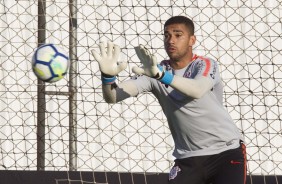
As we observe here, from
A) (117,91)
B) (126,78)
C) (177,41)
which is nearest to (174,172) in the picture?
(117,91)

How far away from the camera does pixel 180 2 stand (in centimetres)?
930

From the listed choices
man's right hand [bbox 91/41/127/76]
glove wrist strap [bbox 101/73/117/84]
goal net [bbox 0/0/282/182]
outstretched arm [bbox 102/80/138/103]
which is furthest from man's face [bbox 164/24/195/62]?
goal net [bbox 0/0/282/182]

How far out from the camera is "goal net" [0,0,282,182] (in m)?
9.13

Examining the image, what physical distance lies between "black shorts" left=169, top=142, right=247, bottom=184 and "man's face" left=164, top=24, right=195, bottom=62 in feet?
2.34

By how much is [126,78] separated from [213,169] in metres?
2.81

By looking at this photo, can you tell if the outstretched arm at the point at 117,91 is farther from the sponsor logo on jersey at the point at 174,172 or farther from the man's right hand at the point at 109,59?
the sponsor logo on jersey at the point at 174,172

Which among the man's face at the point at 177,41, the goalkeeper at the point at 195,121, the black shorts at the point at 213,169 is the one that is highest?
the man's face at the point at 177,41

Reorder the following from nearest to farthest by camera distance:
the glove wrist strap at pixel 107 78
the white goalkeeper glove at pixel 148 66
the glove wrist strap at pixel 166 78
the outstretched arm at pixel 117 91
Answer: the white goalkeeper glove at pixel 148 66 → the glove wrist strap at pixel 166 78 → the glove wrist strap at pixel 107 78 → the outstretched arm at pixel 117 91

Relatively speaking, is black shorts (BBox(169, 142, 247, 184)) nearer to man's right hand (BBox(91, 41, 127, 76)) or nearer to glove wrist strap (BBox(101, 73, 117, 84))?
glove wrist strap (BBox(101, 73, 117, 84))

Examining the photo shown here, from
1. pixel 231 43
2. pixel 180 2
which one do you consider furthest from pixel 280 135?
pixel 180 2

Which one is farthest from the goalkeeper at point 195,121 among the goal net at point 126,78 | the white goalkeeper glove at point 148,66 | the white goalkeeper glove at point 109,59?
the goal net at point 126,78

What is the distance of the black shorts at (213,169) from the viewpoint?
21.4 feet

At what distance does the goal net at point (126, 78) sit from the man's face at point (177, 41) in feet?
7.72

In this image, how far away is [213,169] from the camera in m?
6.59
